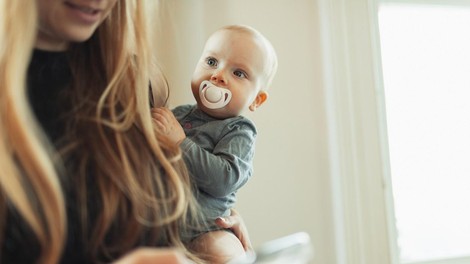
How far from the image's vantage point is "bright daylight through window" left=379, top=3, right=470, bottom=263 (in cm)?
155

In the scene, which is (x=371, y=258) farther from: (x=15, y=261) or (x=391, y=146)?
(x=15, y=261)

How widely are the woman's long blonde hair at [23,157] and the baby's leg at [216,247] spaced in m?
0.31

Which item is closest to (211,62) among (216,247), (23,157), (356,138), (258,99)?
(258,99)

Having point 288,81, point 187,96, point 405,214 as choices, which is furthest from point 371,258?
point 187,96

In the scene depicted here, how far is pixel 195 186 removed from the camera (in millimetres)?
814

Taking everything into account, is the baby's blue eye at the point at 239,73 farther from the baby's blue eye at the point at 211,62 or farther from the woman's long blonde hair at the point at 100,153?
the woman's long blonde hair at the point at 100,153

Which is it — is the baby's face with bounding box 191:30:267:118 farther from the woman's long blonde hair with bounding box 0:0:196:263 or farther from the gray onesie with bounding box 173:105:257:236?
the woman's long blonde hair with bounding box 0:0:196:263

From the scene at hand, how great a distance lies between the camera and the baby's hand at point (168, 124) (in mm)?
791

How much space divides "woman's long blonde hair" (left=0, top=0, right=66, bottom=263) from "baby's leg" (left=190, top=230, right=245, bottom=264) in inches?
12.2

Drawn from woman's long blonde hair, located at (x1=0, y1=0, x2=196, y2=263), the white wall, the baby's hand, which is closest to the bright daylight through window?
the white wall

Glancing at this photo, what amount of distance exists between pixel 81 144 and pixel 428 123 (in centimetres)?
122

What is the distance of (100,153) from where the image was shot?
0.61 meters

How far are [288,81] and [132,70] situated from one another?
0.74 meters

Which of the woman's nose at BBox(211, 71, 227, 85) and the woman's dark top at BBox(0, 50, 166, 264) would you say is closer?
the woman's dark top at BBox(0, 50, 166, 264)
